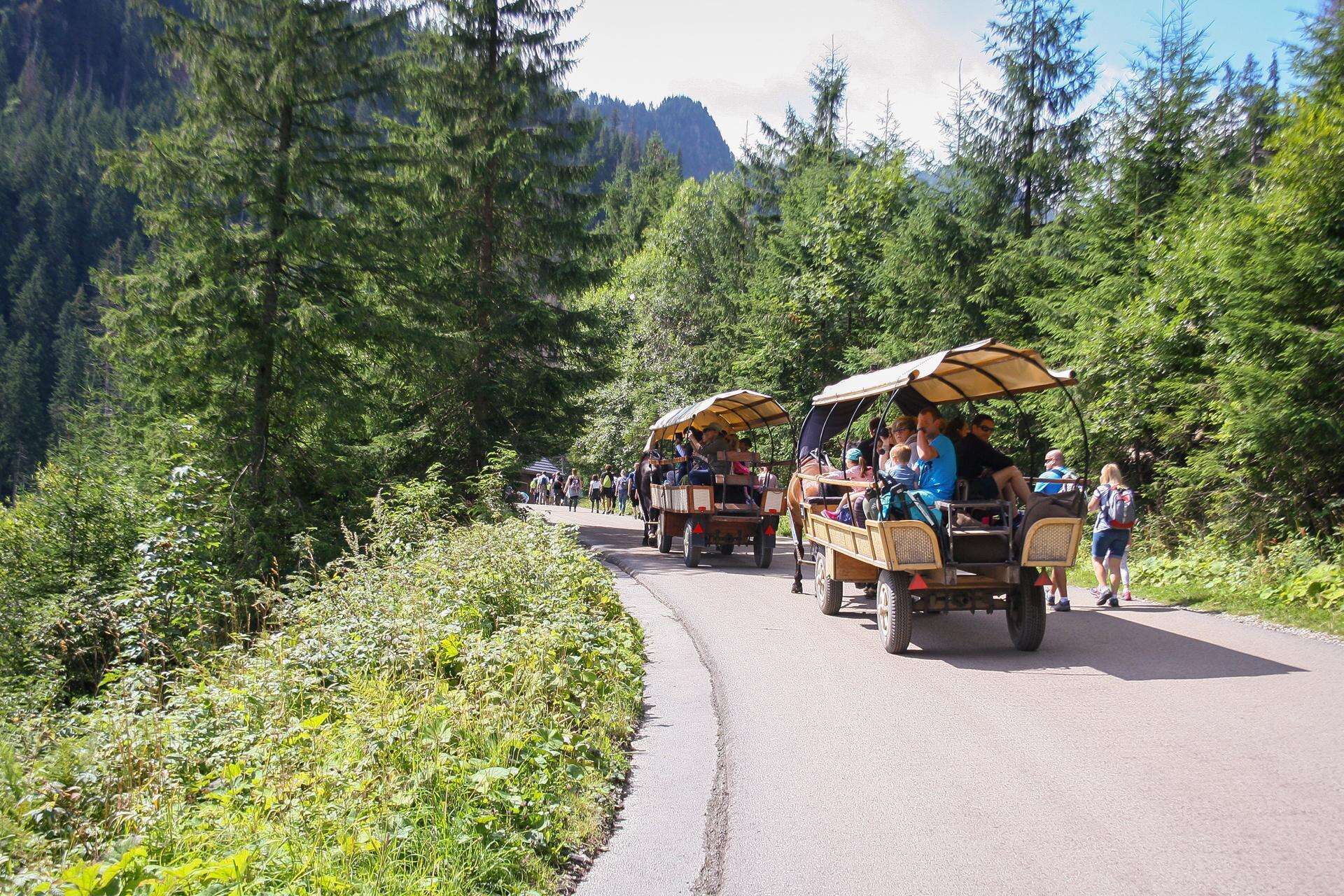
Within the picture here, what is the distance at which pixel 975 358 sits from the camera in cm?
951

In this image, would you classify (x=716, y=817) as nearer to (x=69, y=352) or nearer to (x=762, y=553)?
(x=762, y=553)

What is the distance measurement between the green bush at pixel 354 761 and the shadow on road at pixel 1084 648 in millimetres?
3360

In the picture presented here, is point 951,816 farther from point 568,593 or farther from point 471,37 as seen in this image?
point 471,37

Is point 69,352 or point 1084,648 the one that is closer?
point 1084,648

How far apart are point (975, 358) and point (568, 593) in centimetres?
485

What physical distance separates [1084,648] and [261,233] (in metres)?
15.1

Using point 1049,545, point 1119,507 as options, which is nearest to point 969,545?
point 1049,545

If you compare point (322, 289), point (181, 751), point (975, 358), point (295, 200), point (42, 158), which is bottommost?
point (181, 751)

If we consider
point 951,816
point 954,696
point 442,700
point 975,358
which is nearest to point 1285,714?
point 954,696

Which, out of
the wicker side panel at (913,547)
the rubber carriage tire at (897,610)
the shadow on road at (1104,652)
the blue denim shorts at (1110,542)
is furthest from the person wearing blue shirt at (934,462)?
the blue denim shorts at (1110,542)

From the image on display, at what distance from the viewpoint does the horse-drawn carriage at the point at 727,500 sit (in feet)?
52.8

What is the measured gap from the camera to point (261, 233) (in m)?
16.6

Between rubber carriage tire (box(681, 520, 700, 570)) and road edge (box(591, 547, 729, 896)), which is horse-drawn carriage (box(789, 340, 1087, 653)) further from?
rubber carriage tire (box(681, 520, 700, 570))

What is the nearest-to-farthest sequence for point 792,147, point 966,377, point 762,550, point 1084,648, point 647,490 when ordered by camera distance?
point 1084,648 < point 966,377 < point 762,550 < point 647,490 < point 792,147
